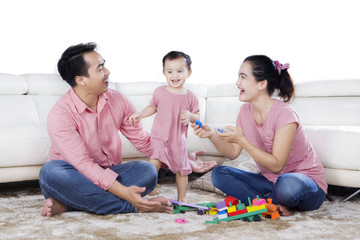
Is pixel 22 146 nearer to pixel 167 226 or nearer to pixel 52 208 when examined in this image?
pixel 52 208

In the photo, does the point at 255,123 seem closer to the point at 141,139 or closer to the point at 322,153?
the point at 322,153

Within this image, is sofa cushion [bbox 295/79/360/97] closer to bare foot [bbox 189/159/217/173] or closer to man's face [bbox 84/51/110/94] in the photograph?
bare foot [bbox 189/159/217/173]

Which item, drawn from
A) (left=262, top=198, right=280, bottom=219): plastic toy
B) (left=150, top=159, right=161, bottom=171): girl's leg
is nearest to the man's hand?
(left=150, top=159, right=161, bottom=171): girl's leg

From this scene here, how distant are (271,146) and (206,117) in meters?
1.70

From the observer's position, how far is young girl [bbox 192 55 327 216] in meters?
1.84

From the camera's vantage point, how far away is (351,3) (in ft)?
12.4

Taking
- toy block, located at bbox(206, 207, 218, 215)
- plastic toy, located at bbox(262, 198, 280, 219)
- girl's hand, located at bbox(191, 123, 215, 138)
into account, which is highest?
girl's hand, located at bbox(191, 123, 215, 138)

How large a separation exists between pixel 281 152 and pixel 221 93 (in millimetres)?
1795

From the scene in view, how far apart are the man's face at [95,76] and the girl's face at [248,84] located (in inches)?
26.5

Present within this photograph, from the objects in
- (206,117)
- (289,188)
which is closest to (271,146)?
(289,188)

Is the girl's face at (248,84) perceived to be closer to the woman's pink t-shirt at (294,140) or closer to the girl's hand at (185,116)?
the woman's pink t-shirt at (294,140)

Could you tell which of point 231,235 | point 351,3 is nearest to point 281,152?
point 231,235

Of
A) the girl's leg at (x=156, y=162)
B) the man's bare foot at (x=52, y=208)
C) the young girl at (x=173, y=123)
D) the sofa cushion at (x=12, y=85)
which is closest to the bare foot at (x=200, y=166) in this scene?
the young girl at (x=173, y=123)

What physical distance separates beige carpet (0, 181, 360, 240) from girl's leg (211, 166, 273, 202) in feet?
0.68
